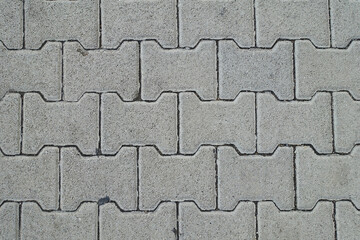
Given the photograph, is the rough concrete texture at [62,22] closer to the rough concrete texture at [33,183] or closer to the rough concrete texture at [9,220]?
the rough concrete texture at [33,183]

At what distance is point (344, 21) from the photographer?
160cm

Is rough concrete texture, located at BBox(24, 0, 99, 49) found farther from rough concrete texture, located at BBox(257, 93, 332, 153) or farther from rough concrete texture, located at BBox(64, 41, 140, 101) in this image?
rough concrete texture, located at BBox(257, 93, 332, 153)

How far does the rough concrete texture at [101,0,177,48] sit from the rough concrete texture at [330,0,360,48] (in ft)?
2.16

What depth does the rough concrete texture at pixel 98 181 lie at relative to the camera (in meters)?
1.54

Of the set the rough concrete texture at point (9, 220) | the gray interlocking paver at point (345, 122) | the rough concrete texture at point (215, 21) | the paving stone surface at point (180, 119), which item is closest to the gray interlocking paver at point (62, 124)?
the paving stone surface at point (180, 119)

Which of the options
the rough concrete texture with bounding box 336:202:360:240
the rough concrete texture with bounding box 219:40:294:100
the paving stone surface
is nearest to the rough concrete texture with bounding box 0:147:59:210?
the paving stone surface

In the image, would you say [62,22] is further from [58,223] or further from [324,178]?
[324,178]

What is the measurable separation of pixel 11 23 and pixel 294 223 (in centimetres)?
140

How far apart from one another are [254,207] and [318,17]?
82 cm

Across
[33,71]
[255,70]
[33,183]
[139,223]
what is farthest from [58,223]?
[255,70]

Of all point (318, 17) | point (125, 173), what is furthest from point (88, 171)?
point (318, 17)

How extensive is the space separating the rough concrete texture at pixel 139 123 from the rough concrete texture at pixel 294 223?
0.45m

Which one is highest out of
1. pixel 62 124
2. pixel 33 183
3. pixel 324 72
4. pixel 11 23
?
pixel 11 23

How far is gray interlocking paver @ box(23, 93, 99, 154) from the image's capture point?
1.55 metres
